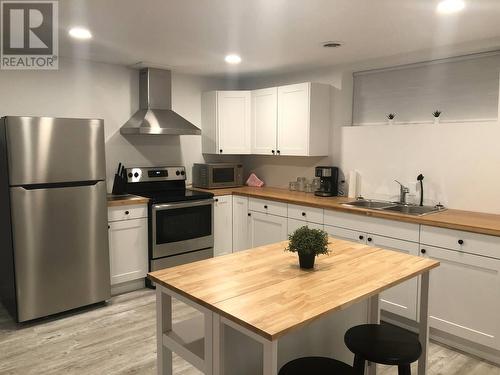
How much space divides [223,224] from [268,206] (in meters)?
0.62

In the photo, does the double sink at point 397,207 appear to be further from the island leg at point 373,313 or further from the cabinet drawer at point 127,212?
the cabinet drawer at point 127,212

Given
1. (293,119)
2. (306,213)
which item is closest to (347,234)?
(306,213)

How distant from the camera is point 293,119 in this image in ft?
14.2

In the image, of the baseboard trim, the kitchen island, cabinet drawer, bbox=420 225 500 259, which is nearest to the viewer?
the kitchen island

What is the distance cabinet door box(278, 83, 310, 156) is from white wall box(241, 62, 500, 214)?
1.06 feet

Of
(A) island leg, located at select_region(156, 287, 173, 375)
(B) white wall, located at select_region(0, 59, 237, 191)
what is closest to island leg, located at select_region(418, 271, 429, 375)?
(A) island leg, located at select_region(156, 287, 173, 375)

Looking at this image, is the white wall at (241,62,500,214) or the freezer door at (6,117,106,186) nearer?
the freezer door at (6,117,106,186)

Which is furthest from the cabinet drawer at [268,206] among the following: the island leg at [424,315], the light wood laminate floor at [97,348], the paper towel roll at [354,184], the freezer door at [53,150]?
the island leg at [424,315]

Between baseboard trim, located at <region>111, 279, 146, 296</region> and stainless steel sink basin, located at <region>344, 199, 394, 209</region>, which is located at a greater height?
stainless steel sink basin, located at <region>344, 199, 394, 209</region>

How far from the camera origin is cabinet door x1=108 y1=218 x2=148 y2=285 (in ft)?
12.4

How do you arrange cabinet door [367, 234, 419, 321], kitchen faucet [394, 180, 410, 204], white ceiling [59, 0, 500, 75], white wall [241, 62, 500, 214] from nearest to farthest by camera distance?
white ceiling [59, 0, 500, 75] → cabinet door [367, 234, 419, 321] → white wall [241, 62, 500, 214] → kitchen faucet [394, 180, 410, 204]

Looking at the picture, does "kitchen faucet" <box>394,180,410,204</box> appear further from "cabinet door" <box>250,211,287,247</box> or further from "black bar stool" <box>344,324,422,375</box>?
"black bar stool" <box>344,324,422,375</box>

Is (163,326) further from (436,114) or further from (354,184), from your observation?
(436,114)

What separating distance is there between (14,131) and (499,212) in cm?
370
